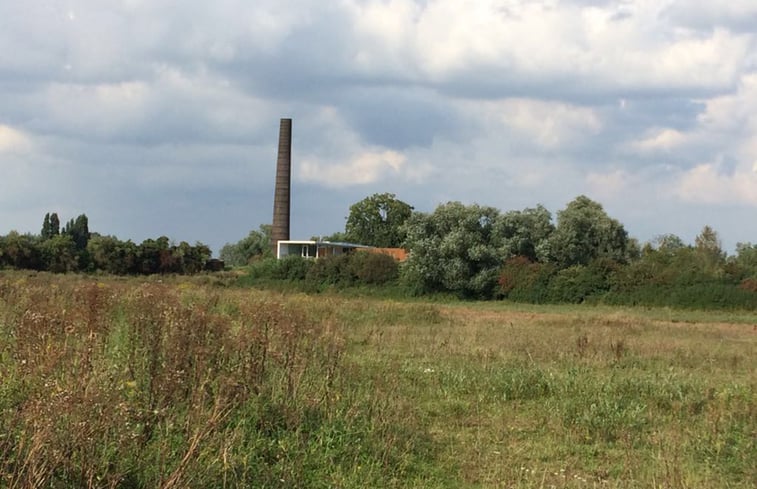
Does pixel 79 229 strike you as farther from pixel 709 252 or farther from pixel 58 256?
pixel 709 252

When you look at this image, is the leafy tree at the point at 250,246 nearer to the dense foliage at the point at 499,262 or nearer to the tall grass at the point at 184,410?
the dense foliage at the point at 499,262

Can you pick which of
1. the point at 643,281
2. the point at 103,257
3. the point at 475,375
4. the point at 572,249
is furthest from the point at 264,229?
the point at 475,375

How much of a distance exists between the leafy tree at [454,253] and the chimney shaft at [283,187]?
18553 mm

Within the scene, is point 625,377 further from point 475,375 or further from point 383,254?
point 383,254

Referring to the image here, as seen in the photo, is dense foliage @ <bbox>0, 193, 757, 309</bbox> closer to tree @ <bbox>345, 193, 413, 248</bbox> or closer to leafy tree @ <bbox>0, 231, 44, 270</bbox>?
leafy tree @ <bbox>0, 231, 44, 270</bbox>

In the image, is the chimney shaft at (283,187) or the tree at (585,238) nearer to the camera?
the tree at (585,238)

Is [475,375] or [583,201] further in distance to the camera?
[583,201]

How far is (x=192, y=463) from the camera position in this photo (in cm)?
509

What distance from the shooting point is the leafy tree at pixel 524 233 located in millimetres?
55688

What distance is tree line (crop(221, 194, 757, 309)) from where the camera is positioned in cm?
4384

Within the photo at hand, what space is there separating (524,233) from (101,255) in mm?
33201

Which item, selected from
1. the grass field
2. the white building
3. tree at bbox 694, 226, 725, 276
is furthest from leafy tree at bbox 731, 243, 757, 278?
the grass field

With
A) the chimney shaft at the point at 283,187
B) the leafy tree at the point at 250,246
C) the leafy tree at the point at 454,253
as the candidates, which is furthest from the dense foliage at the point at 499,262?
the leafy tree at the point at 250,246

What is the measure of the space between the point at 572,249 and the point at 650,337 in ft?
128
